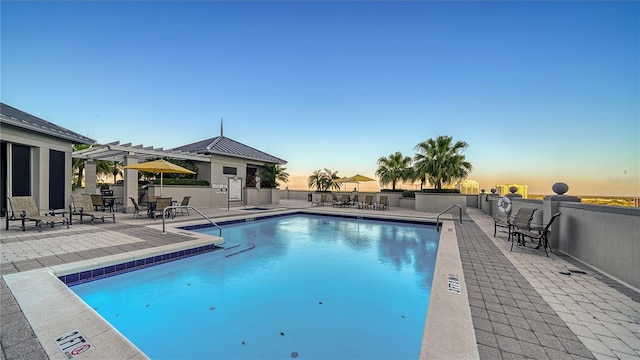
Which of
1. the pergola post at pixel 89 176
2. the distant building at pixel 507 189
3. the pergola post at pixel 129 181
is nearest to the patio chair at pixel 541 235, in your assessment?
the distant building at pixel 507 189

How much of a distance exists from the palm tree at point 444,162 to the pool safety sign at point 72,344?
15.3 meters

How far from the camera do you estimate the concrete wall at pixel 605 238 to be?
137 inches

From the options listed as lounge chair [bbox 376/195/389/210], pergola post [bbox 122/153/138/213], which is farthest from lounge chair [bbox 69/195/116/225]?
lounge chair [bbox 376/195/389/210]

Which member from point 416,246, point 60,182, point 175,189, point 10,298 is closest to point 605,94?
point 416,246

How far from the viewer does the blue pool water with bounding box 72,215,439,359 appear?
9.21 ft

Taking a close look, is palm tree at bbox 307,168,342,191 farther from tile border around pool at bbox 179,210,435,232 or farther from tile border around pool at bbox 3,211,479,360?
tile border around pool at bbox 3,211,479,360

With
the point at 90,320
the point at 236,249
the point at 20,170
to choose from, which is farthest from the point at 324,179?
the point at 90,320

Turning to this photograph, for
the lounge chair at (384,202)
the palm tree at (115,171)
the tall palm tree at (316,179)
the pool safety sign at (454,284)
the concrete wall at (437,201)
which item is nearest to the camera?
the pool safety sign at (454,284)

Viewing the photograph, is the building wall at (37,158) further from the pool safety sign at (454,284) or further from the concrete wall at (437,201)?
A: the concrete wall at (437,201)

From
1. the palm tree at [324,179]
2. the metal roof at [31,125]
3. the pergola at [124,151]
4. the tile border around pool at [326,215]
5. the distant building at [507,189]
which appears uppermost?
the metal roof at [31,125]

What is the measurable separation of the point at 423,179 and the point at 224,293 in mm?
14045

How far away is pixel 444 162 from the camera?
14.4 m

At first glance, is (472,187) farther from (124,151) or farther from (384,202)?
(124,151)

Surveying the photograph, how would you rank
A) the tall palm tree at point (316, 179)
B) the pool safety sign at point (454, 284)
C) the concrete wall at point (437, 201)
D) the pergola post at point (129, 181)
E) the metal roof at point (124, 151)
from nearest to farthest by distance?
the pool safety sign at point (454, 284) < the metal roof at point (124, 151) < the pergola post at point (129, 181) < the concrete wall at point (437, 201) < the tall palm tree at point (316, 179)
